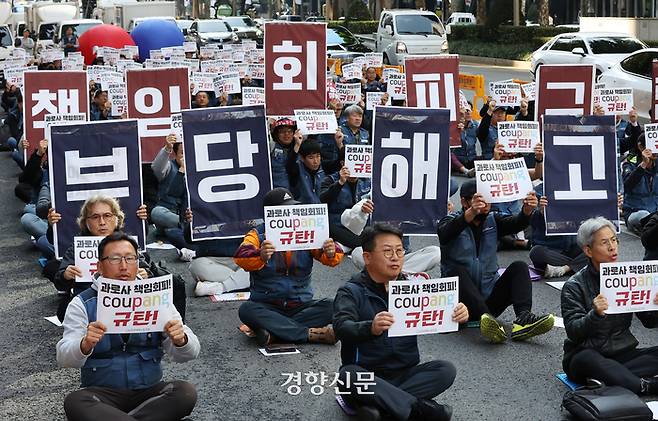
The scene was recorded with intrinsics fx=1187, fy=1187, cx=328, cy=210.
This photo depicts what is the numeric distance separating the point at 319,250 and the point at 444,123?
5.24 feet

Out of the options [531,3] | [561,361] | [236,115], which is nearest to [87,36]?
[236,115]

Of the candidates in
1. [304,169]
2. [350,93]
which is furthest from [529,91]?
[304,169]

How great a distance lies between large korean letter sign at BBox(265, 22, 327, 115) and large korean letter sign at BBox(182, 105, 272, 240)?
2468mm

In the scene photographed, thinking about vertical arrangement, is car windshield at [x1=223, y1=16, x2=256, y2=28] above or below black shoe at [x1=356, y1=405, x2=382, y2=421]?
above

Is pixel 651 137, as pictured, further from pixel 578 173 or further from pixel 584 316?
pixel 584 316

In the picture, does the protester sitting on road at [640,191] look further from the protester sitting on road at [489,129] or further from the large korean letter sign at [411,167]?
the large korean letter sign at [411,167]

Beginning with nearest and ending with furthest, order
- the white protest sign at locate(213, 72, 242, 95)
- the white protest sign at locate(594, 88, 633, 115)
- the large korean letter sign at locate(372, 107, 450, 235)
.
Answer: the large korean letter sign at locate(372, 107, 450, 235), the white protest sign at locate(594, 88, 633, 115), the white protest sign at locate(213, 72, 242, 95)

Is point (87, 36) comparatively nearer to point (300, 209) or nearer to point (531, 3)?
point (300, 209)

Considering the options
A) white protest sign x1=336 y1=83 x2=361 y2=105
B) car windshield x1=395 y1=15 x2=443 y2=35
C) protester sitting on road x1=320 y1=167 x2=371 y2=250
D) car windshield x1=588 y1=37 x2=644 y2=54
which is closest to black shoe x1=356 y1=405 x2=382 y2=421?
protester sitting on road x1=320 y1=167 x2=371 y2=250

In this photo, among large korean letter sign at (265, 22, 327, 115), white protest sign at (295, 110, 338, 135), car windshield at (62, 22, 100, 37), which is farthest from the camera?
car windshield at (62, 22, 100, 37)

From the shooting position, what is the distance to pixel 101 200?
26.0 feet

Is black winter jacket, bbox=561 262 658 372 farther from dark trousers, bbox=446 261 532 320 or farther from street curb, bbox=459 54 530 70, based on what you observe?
street curb, bbox=459 54 530 70

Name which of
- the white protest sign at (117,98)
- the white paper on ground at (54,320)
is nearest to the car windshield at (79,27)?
the white protest sign at (117,98)

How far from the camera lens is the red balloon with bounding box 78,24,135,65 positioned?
2836cm
